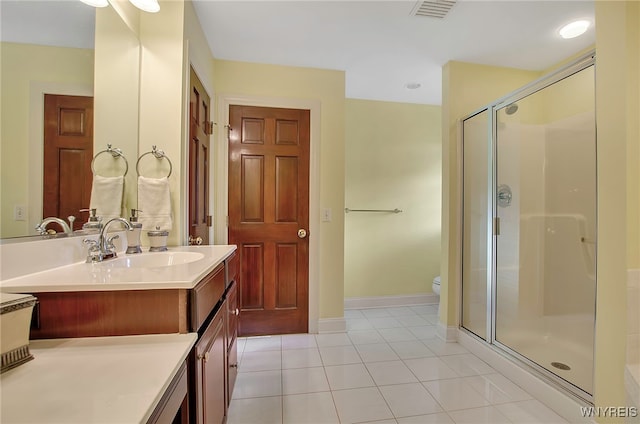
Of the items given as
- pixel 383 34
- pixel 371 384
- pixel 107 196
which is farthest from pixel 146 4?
A: pixel 371 384

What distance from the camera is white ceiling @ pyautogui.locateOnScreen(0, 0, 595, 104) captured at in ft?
5.62

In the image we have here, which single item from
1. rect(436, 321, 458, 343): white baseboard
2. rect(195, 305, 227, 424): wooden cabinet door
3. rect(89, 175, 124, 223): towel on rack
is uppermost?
rect(89, 175, 124, 223): towel on rack

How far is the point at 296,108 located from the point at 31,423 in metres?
2.38

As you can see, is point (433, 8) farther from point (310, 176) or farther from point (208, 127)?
point (208, 127)

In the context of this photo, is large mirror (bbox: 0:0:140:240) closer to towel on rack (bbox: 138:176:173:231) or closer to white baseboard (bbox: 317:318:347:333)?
towel on rack (bbox: 138:176:173:231)

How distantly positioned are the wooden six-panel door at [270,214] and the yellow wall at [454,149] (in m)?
1.22

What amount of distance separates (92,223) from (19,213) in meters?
0.29

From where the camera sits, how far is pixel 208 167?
2.21m

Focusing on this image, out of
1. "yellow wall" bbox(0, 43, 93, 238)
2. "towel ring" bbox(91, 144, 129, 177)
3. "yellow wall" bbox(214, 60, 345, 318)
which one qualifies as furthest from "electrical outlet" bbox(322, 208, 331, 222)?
"yellow wall" bbox(0, 43, 93, 238)

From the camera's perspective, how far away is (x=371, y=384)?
5.60 ft

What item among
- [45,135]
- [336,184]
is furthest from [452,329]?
[45,135]

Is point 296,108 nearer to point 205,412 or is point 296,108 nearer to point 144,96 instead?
point 144,96

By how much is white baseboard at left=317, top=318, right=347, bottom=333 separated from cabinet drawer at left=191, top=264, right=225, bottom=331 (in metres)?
1.41

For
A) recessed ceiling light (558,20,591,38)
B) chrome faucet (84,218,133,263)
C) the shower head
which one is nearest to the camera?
chrome faucet (84,218,133,263)
